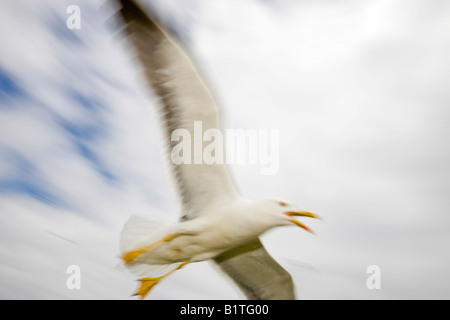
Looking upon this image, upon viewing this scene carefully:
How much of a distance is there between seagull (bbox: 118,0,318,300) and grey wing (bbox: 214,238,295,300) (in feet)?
0.18

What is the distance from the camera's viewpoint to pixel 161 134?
2354 mm

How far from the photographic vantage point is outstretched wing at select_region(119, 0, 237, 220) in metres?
2.11

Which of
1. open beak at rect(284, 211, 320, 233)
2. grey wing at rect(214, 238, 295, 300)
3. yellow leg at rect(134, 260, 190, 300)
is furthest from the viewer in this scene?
grey wing at rect(214, 238, 295, 300)

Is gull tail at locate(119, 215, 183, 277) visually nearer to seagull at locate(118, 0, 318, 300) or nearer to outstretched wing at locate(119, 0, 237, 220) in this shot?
seagull at locate(118, 0, 318, 300)

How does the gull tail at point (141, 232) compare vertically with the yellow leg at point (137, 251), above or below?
above

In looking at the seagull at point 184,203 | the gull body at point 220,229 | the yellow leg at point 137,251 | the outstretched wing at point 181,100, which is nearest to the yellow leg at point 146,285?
the seagull at point 184,203

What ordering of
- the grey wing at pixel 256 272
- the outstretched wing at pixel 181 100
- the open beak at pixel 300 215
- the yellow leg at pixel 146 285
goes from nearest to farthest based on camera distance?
Result: the outstretched wing at pixel 181 100
the open beak at pixel 300 215
the yellow leg at pixel 146 285
the grey wing at pixel 256 272

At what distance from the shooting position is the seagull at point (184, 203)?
213 centimetres

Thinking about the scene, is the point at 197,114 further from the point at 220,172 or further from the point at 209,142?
the point at 220,172

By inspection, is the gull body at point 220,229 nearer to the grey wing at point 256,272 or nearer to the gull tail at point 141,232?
the gull tail at point 141,232

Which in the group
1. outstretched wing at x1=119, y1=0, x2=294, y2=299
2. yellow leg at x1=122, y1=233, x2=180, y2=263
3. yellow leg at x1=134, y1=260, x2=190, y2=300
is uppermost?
outstretched wing at x1=119, y1=0, x2=294, y2=299

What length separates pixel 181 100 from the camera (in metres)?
2.25

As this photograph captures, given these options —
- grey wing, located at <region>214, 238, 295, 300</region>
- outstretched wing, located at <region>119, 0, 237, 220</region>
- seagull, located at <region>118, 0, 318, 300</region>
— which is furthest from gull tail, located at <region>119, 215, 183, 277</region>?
grey wing, located at <region>214, 238, 295, 300</region>
